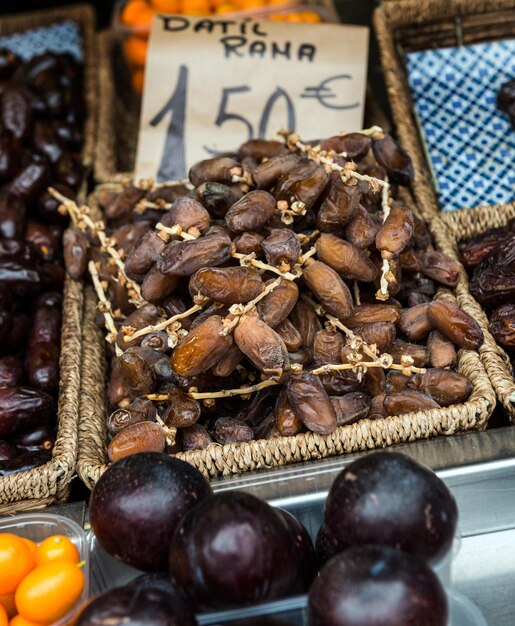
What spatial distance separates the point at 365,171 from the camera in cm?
190

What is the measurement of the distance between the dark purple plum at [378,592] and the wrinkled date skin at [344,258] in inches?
32.4

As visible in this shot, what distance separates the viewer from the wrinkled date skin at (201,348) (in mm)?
1460

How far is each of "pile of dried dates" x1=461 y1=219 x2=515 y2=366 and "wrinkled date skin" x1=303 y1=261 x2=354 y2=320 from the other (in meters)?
0.41

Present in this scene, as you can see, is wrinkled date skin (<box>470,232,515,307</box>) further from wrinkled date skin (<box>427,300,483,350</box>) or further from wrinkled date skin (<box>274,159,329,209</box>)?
wrinkled date skin (<box>274,159,329,209</box>)

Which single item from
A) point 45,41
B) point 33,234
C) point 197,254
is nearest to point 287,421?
point 197,254

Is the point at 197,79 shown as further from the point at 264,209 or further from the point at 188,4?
the point at 264,209

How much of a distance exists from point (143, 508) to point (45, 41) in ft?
9.12

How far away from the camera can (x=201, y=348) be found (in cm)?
146

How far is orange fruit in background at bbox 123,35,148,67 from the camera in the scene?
9.83 feet

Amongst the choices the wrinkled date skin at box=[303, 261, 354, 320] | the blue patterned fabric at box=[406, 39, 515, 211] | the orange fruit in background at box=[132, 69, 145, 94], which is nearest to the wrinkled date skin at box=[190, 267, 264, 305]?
the wrinkled date skin at box=[303, 261, 354, 320]

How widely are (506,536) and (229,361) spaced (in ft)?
2.06

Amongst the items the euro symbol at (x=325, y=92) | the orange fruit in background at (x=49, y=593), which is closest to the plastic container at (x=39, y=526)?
the orange fruit in background at (x=49, y=593)

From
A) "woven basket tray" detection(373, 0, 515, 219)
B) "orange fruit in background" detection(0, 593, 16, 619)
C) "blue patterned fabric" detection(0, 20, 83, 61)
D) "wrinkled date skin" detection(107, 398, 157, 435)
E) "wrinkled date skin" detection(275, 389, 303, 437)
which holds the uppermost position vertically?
"woven basket tray" detection(373, 0, 515, 219)

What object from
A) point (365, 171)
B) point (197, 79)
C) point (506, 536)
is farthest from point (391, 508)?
point (197, 79)
